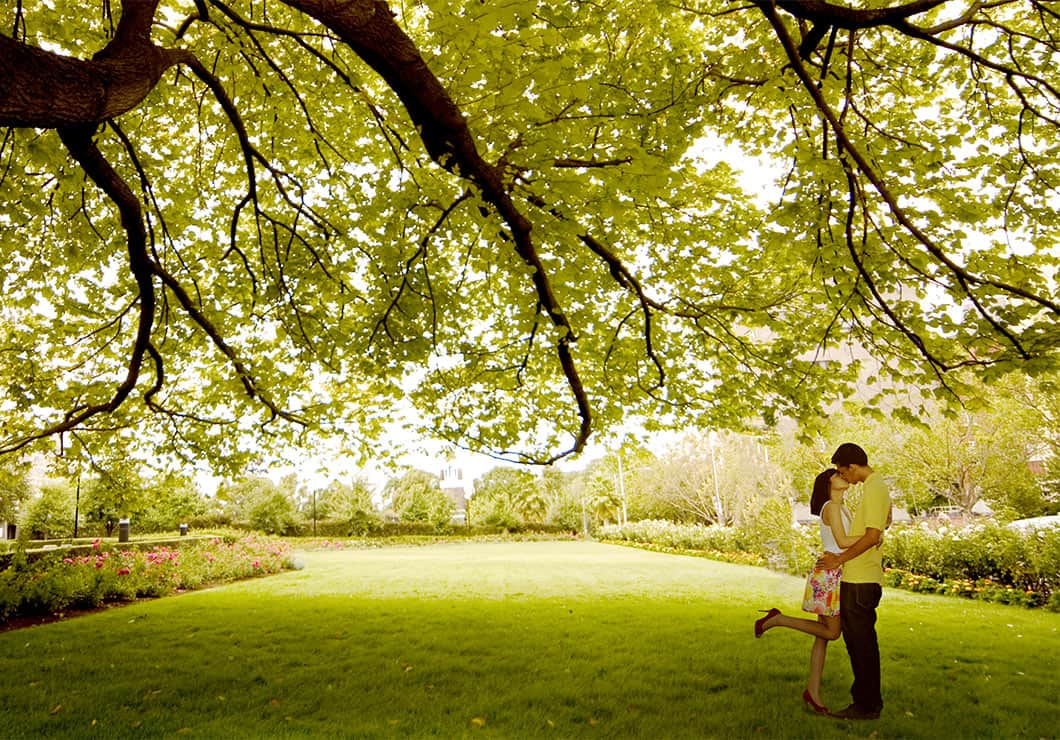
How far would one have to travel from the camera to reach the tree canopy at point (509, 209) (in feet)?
15.5

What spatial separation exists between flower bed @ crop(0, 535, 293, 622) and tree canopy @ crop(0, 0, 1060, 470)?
9.87 ft

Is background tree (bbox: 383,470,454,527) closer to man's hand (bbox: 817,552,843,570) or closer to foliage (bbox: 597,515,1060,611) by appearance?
foliage (bbox: 597,515,1060,611)

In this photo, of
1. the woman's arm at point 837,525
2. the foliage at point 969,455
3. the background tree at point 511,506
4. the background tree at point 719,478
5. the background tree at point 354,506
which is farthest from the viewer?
the background tree at point 511,506

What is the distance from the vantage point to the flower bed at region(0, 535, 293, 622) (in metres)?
10.2

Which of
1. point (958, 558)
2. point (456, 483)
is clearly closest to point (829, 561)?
point (958, 558)

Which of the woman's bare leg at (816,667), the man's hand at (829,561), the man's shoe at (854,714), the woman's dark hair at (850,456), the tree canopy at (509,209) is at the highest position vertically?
the tree canopy at (509,209)

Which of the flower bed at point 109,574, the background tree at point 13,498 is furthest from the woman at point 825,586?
the background tree at point 13,498

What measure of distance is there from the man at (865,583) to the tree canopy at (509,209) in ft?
7.37

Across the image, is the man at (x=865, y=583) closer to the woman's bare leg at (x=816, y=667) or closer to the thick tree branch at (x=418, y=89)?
the woman's bare leg at (x=816, y=667)

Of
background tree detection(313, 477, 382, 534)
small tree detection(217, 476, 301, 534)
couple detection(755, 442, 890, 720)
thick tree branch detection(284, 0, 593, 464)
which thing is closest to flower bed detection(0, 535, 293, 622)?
thick tree branch detection(284, 0, 593, 464)

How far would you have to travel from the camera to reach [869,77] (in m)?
6.99

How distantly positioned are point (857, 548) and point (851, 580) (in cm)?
27

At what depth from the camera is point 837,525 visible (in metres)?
4.44

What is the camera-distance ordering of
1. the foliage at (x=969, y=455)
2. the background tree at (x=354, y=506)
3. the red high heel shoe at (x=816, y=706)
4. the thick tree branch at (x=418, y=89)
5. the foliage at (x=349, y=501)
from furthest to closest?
the foliage at (x=349, y=501)
the background tree at (x=354, y=506)
the foliage at (x=969, y=455)
the red high heel shoe at (x=816, y=706)
the thick tree branch at (x=418, y=89)
